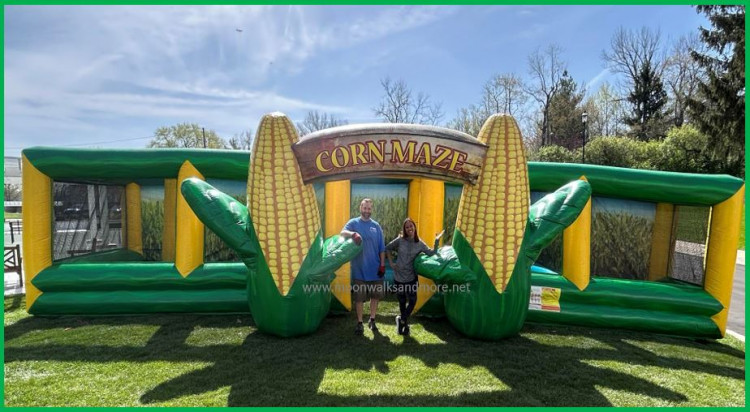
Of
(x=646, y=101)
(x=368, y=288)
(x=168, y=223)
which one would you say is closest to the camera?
(x=368, y=288)

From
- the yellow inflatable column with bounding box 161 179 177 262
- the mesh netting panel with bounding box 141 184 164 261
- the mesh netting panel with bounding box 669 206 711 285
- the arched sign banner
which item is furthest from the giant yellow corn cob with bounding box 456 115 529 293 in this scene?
the mesh netting panel with bounding box 141 184 164 261

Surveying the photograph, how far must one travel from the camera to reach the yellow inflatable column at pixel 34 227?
4465 millimetres

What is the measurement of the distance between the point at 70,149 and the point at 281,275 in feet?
10.7

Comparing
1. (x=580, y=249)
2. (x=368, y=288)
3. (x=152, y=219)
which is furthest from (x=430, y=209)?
(x=152, y=219)

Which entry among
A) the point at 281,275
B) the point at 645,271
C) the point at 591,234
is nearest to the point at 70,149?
the point at 281,275

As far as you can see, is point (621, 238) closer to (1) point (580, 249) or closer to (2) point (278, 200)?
(1) point (580, 249)

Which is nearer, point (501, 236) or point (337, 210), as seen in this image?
point (501, 236)

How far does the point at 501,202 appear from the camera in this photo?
3.67m

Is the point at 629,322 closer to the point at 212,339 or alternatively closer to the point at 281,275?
the point at 281,275

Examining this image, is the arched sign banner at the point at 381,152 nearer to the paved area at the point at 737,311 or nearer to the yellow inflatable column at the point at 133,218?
the yellow inflatable column at the point at 133,218

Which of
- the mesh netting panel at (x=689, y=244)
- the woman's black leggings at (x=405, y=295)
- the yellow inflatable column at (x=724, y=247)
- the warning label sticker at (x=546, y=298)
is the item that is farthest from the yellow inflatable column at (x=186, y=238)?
the yellow inflatable column at (x=724, y=247)

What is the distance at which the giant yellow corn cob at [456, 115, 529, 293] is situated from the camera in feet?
12.0

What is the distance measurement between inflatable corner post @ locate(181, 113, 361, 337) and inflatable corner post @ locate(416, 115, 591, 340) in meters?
1.13

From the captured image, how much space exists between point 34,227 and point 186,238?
5.77 ft
